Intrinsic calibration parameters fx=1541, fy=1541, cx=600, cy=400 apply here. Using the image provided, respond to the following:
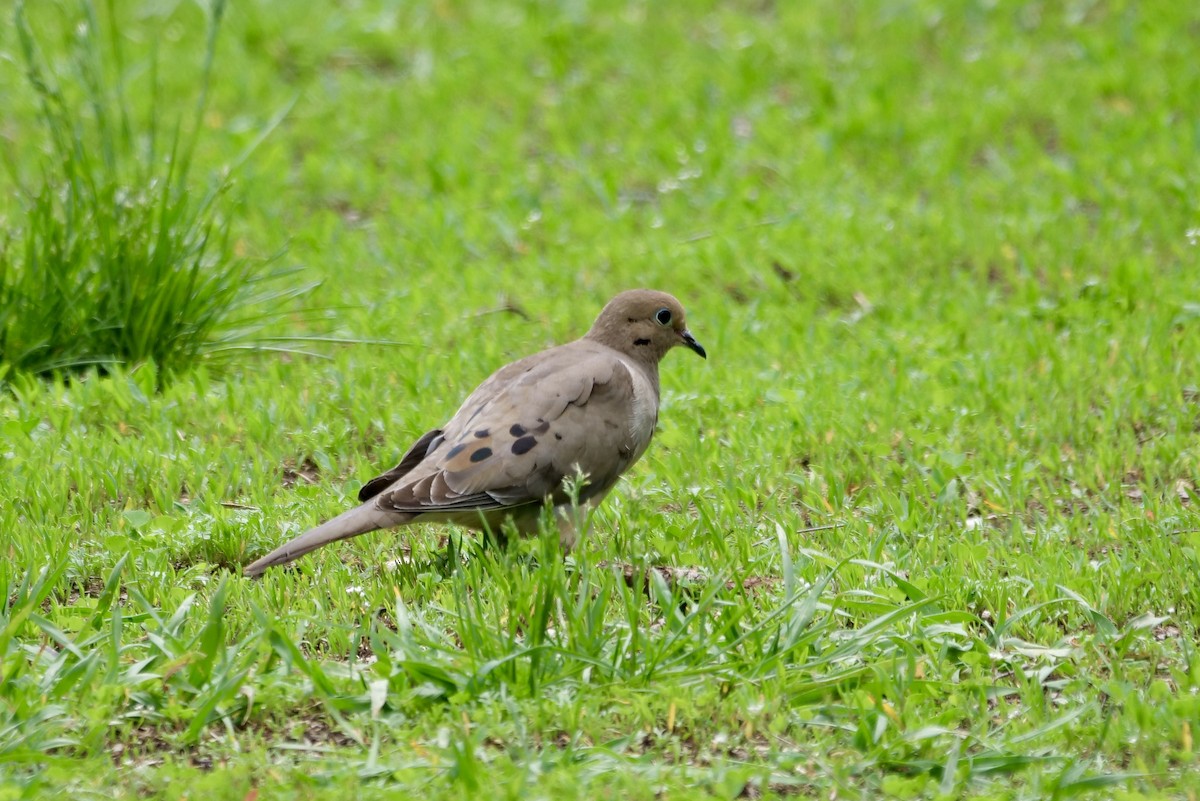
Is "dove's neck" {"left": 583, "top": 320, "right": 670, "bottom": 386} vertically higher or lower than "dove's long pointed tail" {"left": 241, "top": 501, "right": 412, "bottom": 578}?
higher

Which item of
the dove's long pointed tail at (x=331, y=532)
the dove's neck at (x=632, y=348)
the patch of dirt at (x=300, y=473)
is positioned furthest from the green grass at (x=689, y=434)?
the dove's neck at (x=632, y=348)

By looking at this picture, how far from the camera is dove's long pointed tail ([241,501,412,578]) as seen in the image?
488 centimetres

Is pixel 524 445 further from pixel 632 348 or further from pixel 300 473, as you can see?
pixel 300 473

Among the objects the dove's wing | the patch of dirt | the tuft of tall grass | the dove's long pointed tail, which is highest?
the tuft of tall grass

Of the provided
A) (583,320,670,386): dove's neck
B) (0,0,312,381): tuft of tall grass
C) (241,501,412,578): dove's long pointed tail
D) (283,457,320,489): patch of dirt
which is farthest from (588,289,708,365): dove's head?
(0,0,312,381): tuft of tall grass

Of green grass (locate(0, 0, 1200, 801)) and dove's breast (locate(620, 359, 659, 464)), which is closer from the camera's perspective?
green grass (locate(0, 0, 1200, 801))

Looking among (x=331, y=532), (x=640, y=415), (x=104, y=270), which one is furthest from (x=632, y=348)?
(x=104, y=270)

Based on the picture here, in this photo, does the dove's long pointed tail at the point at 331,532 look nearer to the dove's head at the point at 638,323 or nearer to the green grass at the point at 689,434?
the green grass at the point at 689,434

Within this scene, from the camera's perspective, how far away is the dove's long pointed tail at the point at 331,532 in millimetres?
4875

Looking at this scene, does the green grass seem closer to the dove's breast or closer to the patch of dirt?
the patch of dirt

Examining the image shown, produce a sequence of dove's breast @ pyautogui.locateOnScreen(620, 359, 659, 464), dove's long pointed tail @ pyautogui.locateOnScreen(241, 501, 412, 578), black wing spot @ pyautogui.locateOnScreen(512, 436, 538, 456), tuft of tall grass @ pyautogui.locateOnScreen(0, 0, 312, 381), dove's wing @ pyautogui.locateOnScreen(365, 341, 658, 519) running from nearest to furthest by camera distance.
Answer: dove's long pointed tail @ pyautogui.locateOnScreen(241, 501, 412, 578)
dove's wing @ pyautogui.locateOnScreen(365, 341, 658, 519)
black wing spot @ pyautogui.locateOnScreen(512, 436, 538, 456)
dove's breast @ pyautogui.locateOnScreen(620, 359, 659, 464)
tuft of tall grass @ pyautogui.locateOnScreen(0, 0, 312, 381)

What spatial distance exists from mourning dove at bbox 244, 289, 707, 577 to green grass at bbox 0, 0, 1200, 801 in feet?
0.68

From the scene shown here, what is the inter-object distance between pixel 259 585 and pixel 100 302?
2303mm

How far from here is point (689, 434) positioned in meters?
6.52
